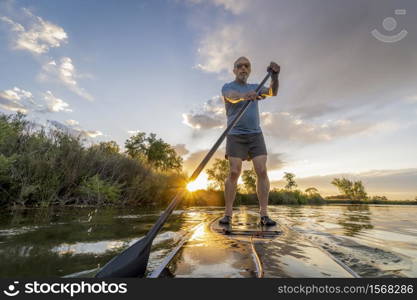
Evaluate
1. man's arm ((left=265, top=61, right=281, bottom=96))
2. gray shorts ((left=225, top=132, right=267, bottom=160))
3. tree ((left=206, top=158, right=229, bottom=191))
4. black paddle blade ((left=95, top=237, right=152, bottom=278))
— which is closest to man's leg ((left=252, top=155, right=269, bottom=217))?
gray shorts ((left=225, top=132, right=267, bottom=160))

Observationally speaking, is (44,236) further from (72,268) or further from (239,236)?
(239,236)

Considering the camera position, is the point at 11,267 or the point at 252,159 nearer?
the point at 11,267

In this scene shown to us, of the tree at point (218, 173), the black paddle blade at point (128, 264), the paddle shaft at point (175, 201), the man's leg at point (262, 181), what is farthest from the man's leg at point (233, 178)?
the tree at point (218, 173)

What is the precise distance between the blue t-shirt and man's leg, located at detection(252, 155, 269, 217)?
47cm

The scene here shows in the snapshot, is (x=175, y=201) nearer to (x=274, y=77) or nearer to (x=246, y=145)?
(x=246, y=145)

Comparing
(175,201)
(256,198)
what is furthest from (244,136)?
(256,198)

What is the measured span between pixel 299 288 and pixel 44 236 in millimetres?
2688

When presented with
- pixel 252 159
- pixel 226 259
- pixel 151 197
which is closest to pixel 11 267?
pixel 226 259

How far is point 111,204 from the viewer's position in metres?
8.56

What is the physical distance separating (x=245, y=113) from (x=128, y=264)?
290 cm

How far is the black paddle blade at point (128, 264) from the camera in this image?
147cm

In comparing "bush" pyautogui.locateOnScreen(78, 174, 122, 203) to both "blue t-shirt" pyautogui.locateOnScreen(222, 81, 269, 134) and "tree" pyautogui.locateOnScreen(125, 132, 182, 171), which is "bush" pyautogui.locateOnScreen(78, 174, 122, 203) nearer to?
"blue t-shirt" pyautogui.locateOnScreen(222, 81, 269, 134)

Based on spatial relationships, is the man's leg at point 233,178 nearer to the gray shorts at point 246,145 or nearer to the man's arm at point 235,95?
the gray shorts at point 246,145

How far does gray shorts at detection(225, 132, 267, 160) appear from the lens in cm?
380
